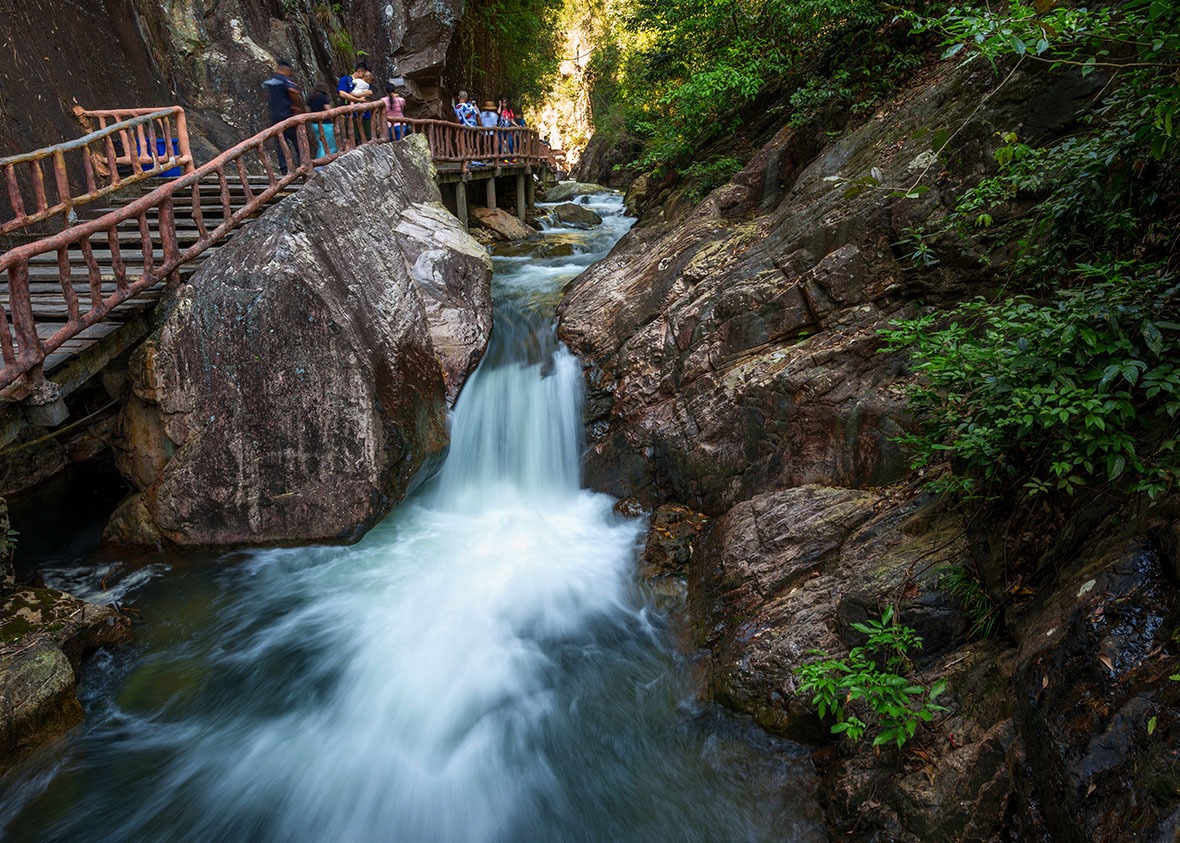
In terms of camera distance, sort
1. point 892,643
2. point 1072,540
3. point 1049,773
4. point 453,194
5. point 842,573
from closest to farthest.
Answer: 1. point 1049,773
2. point 1072,540
3. point 892,643
4. point 842,573
5. point 453,194

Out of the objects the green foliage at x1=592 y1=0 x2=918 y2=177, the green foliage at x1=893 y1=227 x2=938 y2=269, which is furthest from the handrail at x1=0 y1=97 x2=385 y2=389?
the green foliage at x1=893 y1=227 x2=938 y2=269

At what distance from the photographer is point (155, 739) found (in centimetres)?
478

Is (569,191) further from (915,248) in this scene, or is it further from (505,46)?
(915,248)

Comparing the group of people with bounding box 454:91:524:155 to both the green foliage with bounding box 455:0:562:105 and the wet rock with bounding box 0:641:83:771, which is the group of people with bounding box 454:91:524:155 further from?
the wet rock with bounding box 0:641:83:771

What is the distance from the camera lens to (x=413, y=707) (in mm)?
5203

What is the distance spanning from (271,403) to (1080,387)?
6704 millimetres

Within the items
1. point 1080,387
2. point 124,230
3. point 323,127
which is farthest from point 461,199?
point 1080,387

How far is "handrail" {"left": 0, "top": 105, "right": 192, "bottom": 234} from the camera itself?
6812 mm

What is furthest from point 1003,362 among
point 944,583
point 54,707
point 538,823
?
point 54,707

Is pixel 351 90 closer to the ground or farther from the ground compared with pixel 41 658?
farther from the ground

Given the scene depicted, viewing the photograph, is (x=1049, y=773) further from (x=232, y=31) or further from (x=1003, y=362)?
(x=232, y=31)

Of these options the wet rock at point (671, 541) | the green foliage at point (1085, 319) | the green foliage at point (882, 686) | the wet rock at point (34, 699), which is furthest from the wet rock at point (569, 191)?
the green foliage at point (882, 686)

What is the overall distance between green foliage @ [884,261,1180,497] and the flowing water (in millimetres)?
2511

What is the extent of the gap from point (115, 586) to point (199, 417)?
1.83 meters
